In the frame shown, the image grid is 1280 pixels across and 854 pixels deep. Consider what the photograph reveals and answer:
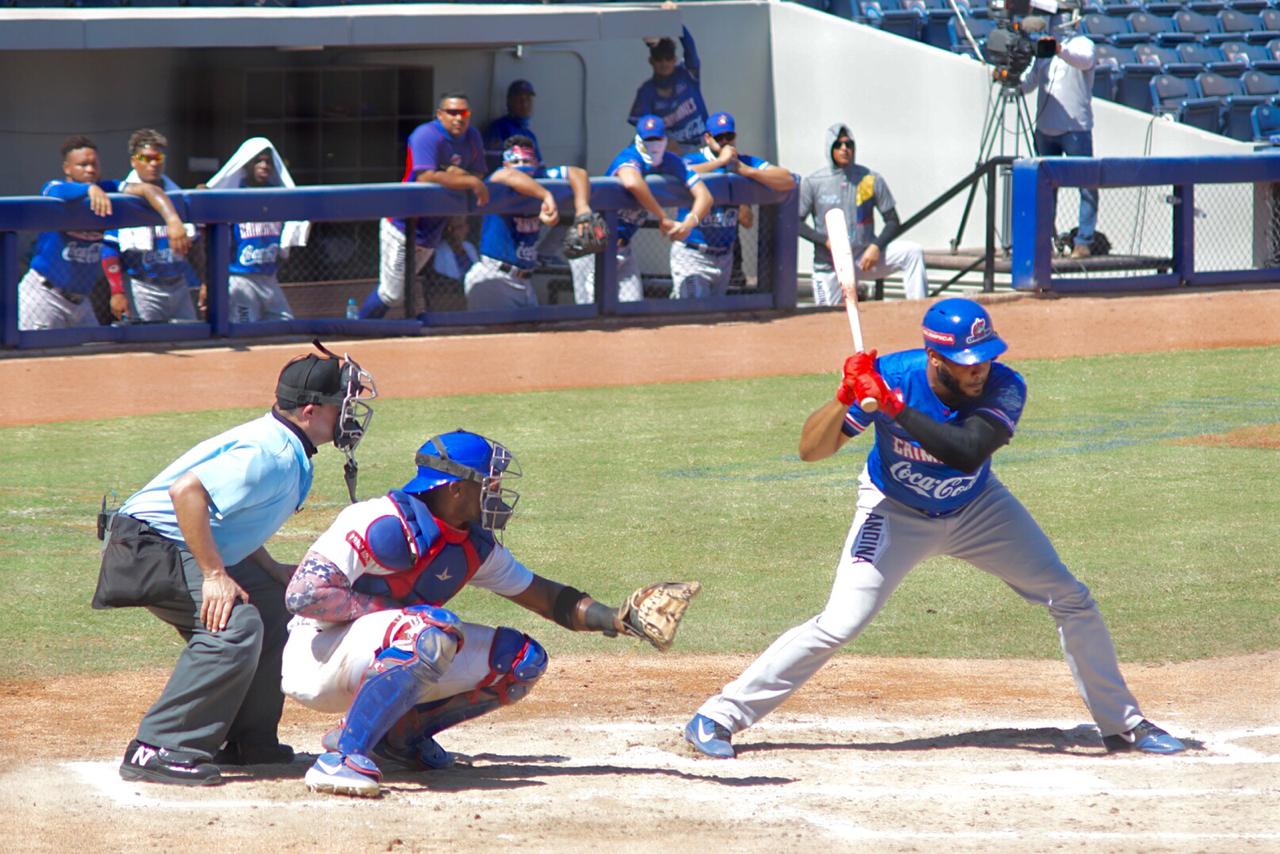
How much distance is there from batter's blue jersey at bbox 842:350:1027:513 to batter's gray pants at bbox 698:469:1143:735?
61 mm

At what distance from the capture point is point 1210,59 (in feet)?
65.6

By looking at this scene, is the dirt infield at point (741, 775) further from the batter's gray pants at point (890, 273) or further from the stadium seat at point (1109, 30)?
the stadium seat at point (1109, 30)

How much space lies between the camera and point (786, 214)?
14828mm

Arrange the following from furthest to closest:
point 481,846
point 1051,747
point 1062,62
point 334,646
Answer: point 1062,62 → point 1051,747 → point 334,646 → point 481,846

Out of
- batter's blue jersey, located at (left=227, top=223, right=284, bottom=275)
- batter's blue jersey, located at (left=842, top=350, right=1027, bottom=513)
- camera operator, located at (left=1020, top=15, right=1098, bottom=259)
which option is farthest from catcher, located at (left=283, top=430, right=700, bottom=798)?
camera operator, located at (left=1020, top=15, right=1098, bottom=259)

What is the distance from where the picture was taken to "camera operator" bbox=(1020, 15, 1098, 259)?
15844 millimetres

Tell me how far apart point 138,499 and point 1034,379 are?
352 inches

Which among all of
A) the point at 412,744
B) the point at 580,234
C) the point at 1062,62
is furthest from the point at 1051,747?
the point at 1062,62

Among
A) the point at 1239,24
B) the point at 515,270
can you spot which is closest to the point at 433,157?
the point at 515,270

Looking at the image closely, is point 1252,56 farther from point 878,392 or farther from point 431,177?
point 878,392

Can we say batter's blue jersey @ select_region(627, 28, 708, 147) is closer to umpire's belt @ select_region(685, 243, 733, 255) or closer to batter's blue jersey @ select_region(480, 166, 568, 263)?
umpire's belt @ select_region(685, 243, 733, 255)

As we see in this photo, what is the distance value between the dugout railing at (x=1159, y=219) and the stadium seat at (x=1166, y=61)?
3.80m

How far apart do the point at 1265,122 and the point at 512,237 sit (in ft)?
29.7

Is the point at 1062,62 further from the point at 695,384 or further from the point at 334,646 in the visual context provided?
the point at 334,646
